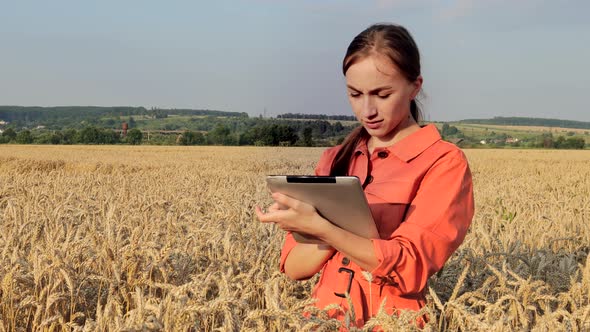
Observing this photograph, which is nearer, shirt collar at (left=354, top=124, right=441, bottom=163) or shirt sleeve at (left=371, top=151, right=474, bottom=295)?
shirt sleeve at (left=371, top=151, right=474, bottom=295)

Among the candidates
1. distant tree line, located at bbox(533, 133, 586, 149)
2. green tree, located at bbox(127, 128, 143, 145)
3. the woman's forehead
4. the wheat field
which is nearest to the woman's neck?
the woman's forehead

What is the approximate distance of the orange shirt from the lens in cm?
210

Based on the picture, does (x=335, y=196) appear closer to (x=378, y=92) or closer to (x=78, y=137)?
(x=378, y=92)

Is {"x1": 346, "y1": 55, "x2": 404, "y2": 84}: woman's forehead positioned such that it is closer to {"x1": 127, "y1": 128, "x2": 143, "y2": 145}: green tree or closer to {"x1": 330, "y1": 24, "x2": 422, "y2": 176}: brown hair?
{"x1": 330, "y1": 24, "x2": 422, "y2": 176}: brown hair

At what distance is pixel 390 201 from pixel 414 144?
0.76ft

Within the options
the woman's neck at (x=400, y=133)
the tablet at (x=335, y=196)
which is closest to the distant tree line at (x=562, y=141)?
the woman's neck at (x=400, y=133)

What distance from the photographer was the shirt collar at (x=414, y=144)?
227 cm

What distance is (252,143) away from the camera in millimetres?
57812

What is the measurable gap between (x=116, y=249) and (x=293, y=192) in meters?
1.72

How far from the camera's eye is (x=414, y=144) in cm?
229

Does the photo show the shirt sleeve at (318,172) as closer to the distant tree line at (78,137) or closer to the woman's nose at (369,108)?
the woman's nose at (369,108)

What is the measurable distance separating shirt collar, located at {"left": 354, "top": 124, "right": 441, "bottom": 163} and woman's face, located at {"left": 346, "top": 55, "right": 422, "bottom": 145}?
0.24 feet

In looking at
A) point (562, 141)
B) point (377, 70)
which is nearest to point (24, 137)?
point (562, 141)

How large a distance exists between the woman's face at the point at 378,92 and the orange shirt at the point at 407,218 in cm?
12
